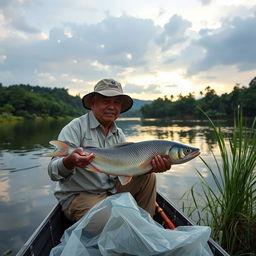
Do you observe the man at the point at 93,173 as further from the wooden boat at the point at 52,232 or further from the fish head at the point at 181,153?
the wooden boat at the point at 52,232

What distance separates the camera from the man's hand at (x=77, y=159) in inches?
118

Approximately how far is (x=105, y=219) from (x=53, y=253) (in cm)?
57

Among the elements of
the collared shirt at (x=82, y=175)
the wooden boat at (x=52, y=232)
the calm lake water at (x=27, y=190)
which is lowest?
the calm lake water at (x=27, y=190)

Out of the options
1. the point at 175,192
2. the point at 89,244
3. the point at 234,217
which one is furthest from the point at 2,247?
the point at 175,192

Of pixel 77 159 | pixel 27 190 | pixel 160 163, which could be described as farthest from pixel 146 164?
pixel 27 190

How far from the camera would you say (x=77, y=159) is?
2986 millimetres

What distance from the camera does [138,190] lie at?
13.3 ft

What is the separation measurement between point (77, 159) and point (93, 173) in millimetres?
714

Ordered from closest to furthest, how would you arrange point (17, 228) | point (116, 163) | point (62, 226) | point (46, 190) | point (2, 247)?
point (116, 163) < point (62, 226) < point (2, 247) < point (17, 228) < point (46, 190)

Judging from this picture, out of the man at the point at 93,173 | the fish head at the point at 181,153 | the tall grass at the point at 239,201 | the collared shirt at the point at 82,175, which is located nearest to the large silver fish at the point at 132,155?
the fish head at the point at 181,153

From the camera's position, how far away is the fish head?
3.22 m

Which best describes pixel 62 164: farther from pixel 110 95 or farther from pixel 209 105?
pixel 209 105

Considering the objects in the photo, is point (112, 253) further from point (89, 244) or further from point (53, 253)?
point (53, 253)

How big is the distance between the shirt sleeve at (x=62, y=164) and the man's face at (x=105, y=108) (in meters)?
0.33
